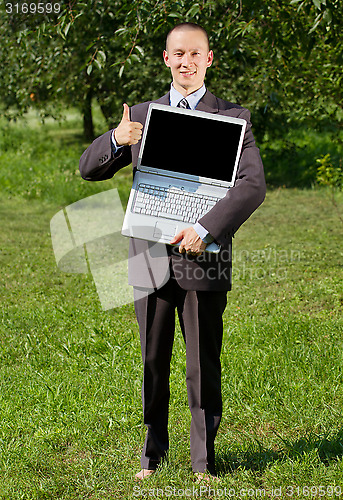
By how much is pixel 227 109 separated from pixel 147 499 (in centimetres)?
201

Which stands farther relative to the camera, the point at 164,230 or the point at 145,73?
the point at 145,73

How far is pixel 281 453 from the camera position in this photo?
11.6 feet

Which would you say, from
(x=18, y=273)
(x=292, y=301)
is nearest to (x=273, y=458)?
(x=292, y=301)

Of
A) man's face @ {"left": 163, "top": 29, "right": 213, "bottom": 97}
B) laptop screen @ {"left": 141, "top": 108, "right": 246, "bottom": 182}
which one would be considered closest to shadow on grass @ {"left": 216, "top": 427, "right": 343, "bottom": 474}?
laptop screen @ {"left": 141, "top": 108, "right": 246, "bottom": 182}

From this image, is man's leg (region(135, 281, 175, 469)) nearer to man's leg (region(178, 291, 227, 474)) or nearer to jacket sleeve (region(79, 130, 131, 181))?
man's leg (region(178, 291, 227, 474))

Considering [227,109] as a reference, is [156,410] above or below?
below

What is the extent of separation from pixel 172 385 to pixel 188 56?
97.7 inches

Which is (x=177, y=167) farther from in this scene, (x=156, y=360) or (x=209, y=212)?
(x=156, y=360)

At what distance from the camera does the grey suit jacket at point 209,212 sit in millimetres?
2723

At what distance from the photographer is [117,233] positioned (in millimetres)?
9828

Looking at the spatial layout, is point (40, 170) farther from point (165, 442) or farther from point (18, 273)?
point (165, 442)

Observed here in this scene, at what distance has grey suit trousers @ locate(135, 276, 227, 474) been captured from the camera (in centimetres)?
298

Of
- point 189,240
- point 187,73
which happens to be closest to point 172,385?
point 189,240

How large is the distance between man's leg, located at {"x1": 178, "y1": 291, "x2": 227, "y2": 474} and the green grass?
0.27 m
